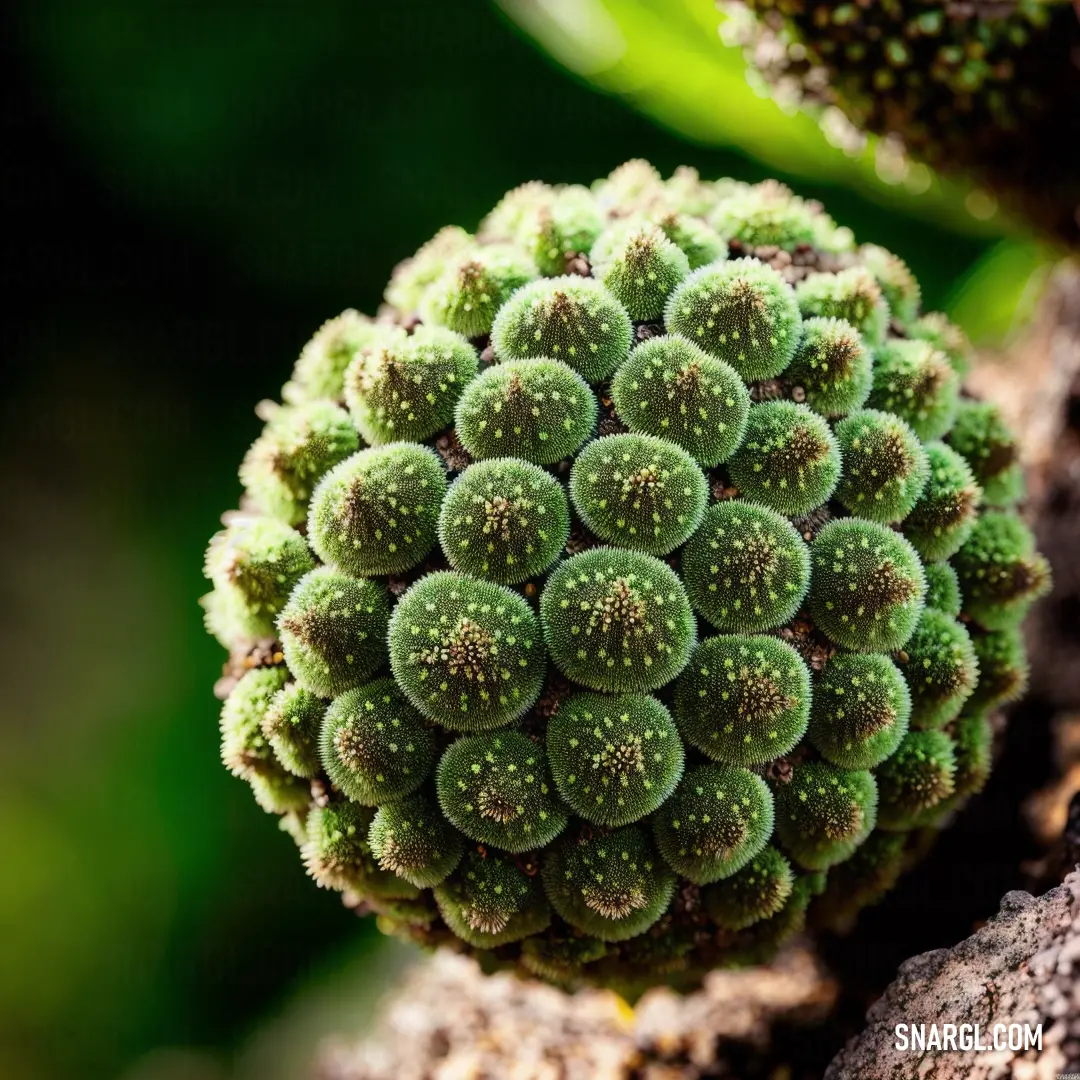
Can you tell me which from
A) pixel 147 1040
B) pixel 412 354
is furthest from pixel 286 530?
pixel 147 1040

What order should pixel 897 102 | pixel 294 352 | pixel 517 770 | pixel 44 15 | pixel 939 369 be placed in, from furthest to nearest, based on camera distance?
pixel 294 352, pixel 44 15, pixel 897 102, pixel 939 369, pixel 517 770

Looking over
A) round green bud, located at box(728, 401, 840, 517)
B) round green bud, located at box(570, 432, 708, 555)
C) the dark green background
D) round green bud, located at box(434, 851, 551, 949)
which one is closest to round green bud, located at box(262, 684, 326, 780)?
round green bud, located at box(434, 851, 551, 949)

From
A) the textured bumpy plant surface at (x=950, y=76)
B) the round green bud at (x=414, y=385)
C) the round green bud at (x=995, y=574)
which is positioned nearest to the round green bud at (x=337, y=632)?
the round green bud at (x=414, y=385)

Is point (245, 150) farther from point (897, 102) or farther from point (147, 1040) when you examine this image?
point (147, 1040)

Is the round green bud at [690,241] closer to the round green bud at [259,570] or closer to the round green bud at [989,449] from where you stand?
the round green bud at [989,449]

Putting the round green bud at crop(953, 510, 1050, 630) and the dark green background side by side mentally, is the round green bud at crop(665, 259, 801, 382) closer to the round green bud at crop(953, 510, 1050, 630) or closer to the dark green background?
the round green bud at crop(953, 510, 1050, 630)

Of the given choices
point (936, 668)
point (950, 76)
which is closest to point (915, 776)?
point (936, 668)
